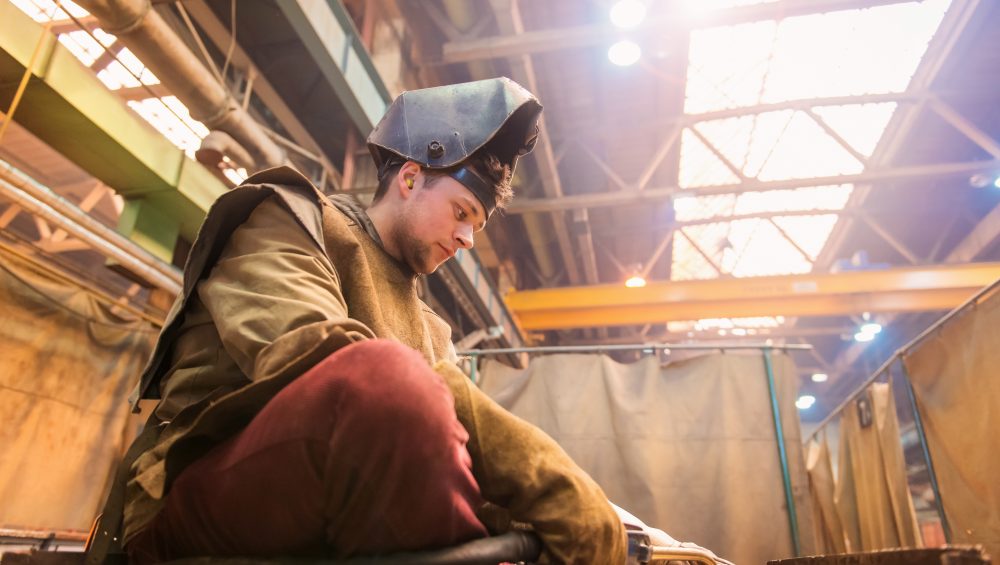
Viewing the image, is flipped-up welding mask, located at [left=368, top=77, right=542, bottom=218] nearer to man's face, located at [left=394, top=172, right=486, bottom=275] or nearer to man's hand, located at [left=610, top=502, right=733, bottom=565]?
man's face, located at [left=394, top=172, right=486, bottom=275]

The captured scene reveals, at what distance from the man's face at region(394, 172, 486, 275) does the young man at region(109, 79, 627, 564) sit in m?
0.36

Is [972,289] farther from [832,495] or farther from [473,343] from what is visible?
[473,343]

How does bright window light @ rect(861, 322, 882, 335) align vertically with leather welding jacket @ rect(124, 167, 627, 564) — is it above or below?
above

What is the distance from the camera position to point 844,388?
16.0 meters

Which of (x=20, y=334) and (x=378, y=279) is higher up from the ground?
(x=20, y=334)

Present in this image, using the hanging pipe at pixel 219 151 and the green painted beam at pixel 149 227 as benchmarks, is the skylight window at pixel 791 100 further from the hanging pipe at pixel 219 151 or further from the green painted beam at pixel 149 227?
the green painted beam at pixel 149 227

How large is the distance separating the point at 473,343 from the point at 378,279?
531cm

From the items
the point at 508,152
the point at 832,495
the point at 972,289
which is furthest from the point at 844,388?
the point at 508,152

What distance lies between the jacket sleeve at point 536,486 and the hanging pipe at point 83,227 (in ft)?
11.4

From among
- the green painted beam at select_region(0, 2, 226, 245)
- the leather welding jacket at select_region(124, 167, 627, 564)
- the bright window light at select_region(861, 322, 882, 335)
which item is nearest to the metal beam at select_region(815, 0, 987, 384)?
the bright window light at select_region(861, 322, 882, 335)

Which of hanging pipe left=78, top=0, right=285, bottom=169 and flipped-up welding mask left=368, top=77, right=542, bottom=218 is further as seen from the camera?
hanging pipe left=78, top=0, right=285, bottom=169

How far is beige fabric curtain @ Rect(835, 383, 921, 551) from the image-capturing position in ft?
15.0

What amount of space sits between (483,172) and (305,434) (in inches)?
46.2

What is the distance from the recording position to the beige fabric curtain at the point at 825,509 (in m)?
5.75
